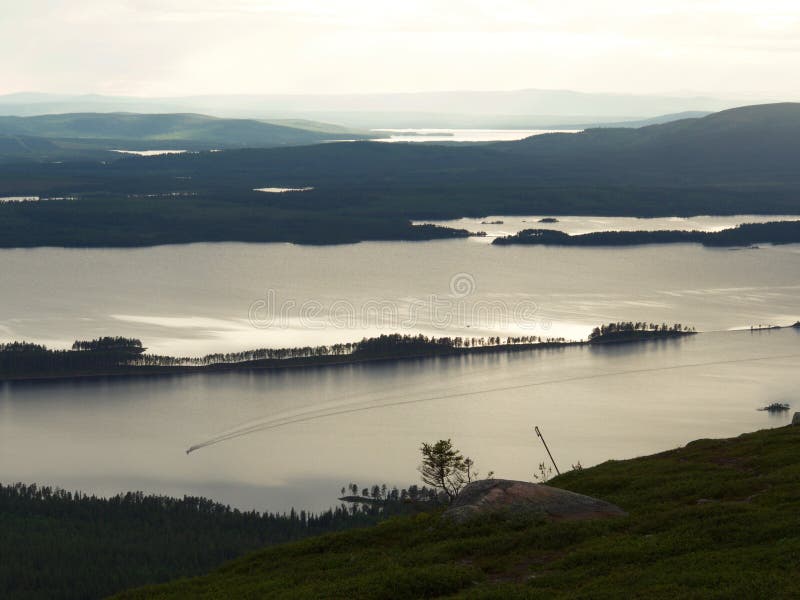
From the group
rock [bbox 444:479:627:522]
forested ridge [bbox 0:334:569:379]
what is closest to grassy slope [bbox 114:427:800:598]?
rock [bbox 444:479:627:522]

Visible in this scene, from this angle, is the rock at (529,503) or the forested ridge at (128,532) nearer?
the rock at (529,503)

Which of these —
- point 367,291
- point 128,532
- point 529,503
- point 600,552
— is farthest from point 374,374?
point 600,552

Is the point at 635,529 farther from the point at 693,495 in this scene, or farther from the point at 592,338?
the point at 592,338

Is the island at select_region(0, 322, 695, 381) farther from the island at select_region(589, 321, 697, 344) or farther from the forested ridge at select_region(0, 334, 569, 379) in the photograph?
the island at select_region(589, 321, 697, 344)

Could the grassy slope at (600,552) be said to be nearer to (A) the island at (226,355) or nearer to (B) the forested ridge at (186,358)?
(A) the island at (226,355)

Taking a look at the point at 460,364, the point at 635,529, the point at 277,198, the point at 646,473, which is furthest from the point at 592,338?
the point at 277,198

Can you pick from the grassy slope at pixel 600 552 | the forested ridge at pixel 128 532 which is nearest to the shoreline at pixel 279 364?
the forested ridge at pixel 128 532
